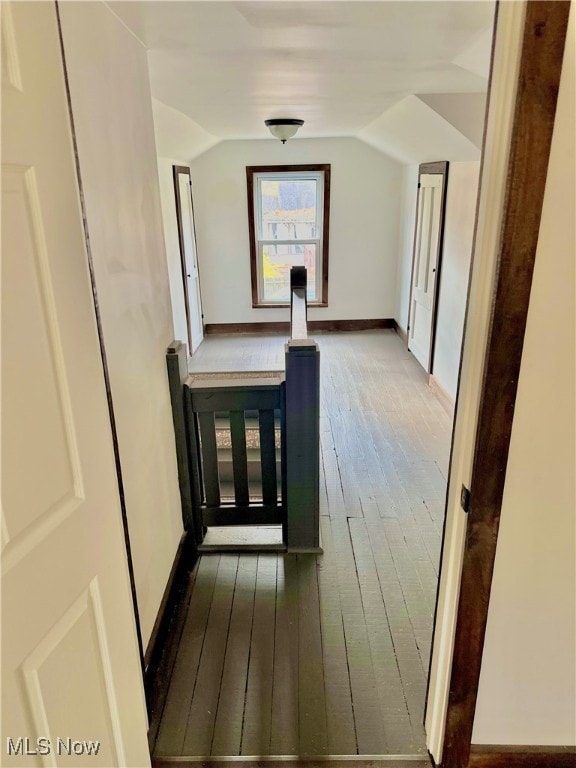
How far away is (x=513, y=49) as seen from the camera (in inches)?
36.4

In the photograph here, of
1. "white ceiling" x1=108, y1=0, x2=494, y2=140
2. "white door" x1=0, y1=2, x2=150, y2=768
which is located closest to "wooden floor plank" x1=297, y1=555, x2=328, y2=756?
"white door" x1=0, y1=2, x2=150, y2=768

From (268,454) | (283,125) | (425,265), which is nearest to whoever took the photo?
(268,454)

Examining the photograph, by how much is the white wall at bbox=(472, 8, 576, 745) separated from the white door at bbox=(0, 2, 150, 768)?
899mm

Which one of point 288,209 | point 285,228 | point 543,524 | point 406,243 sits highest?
point 288,209

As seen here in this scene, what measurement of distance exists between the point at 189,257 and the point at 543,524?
5.02 meters

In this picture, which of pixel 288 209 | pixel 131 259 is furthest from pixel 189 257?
pixel 131 259

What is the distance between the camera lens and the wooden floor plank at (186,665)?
1606 mm

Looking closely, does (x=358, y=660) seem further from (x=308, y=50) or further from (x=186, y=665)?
(x=308, y=50)

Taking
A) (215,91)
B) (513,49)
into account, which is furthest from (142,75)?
(513,49)

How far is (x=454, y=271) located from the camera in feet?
13.4

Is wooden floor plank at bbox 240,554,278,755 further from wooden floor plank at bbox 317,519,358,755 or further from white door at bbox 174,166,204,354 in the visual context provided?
white door at bbox 174,166,204,354

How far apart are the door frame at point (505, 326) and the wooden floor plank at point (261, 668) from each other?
579 mm

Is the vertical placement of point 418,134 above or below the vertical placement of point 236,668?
above

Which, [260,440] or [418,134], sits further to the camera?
[418,134]
